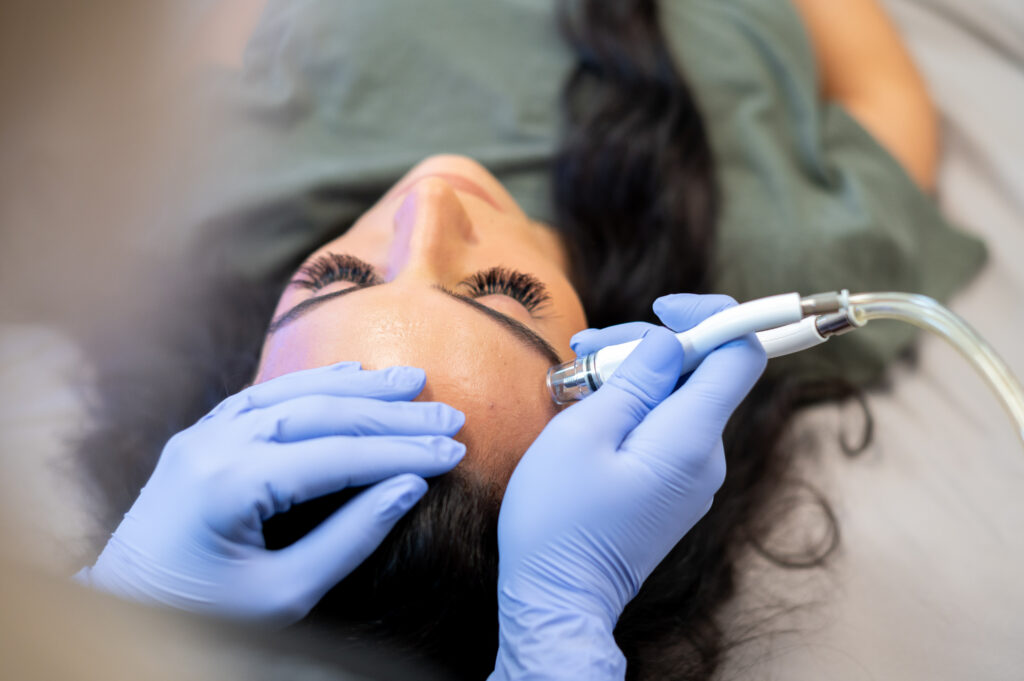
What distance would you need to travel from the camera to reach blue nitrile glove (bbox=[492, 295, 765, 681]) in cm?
63

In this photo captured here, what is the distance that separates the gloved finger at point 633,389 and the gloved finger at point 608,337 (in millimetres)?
82

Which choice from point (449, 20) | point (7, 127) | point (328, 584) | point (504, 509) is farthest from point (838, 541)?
point (7, 127)

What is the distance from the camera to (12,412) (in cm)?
115

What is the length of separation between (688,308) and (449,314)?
234 millimetres

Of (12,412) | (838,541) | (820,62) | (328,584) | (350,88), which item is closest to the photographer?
(328,584)

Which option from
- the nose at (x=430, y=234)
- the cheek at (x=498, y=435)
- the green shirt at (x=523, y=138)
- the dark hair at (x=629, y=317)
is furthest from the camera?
the green shirt at (x=523, y=138)

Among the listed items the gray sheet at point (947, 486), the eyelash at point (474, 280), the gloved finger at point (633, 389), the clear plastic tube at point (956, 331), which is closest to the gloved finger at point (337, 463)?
the gloved finger at point (633, 389)

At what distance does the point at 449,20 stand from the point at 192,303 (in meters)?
0.66

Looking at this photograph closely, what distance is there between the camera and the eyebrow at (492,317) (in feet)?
2.49

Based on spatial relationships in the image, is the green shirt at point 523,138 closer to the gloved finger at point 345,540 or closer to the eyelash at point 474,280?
the eyelash at point 474,280

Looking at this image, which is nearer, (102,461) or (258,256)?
(102,461)

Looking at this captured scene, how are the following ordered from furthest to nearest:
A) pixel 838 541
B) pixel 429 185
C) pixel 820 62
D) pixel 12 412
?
pixel 820 62
pixel 12 412
pixel 838 541
pixel 429 185

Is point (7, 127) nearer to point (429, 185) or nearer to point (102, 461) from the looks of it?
point (102, 461)

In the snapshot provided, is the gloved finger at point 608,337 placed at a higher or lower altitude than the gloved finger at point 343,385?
lower
